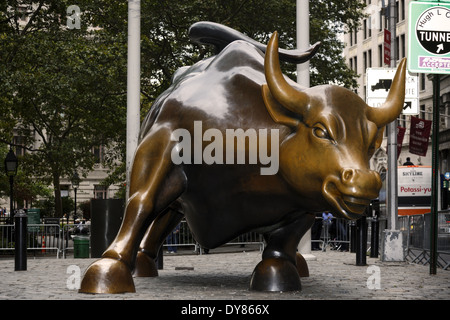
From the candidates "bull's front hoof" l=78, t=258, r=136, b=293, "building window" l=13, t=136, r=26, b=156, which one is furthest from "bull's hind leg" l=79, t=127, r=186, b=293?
"building window" l=13, t=136, r=26, b=156

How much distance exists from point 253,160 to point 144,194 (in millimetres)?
1165

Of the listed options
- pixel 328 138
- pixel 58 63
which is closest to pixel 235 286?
pixel 328 138

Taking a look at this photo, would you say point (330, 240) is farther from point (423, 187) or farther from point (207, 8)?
point (423, 187)

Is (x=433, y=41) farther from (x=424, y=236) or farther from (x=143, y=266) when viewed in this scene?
(x=424, y=236)

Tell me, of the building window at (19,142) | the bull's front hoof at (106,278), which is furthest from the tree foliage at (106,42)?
the bull's front hoof at (106,278)

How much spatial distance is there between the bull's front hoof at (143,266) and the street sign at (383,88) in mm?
6668

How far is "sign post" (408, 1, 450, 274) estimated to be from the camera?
1009cm

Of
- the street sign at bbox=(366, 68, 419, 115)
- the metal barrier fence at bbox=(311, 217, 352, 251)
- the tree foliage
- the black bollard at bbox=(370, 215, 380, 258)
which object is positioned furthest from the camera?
the tree foliage

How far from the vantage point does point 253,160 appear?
6621mm

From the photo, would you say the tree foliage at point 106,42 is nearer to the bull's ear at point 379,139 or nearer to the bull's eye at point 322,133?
the bull's ear at point 379,139

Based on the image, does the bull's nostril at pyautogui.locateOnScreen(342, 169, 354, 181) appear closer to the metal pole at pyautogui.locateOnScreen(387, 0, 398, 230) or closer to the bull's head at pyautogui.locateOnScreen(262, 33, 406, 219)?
the bull's head at pyautogui.locateOnScreen(262, 33, 406, 219)

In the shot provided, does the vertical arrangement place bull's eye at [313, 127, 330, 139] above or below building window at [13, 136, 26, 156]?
below

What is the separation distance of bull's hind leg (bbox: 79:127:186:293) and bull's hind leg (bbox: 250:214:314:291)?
1.16m

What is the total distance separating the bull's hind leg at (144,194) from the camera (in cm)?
681
